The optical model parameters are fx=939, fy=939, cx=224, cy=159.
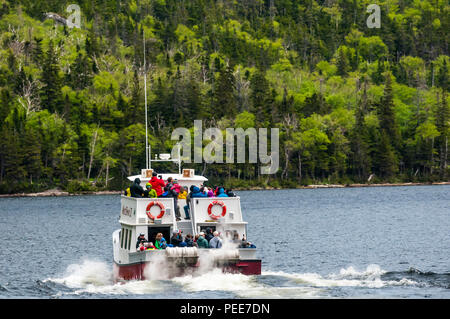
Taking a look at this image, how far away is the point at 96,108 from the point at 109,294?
137714mm

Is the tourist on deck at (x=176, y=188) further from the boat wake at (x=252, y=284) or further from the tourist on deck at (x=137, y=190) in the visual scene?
the boat wake at (x=252, y=284)

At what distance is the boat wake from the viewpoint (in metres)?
36.7

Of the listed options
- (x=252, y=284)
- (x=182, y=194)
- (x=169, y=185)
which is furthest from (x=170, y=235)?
(x=252, y=284)

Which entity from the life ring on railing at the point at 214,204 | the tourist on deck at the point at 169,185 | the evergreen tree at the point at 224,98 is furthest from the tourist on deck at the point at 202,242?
the evergreen tree at the point at 224,98

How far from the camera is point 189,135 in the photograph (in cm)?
16038

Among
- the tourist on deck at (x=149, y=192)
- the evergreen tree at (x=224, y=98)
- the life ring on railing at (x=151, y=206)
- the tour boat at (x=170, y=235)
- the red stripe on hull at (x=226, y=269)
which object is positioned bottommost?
the red stripe on hull at (x=226, y=269)

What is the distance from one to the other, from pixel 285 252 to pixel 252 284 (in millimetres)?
20559

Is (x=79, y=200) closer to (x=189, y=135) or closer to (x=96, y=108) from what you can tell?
(x=189, y=135)

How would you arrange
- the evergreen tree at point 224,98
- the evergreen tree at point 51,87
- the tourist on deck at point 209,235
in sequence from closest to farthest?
1. the tourist on deck at point 209,235
2. the evergreen tree at point 224,98
3. the evergreen tree at point 51,87

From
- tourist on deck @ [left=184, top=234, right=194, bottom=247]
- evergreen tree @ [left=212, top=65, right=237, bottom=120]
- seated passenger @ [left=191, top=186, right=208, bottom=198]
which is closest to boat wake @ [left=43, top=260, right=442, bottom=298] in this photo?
tourist on deck @ [left=184, top=234, right=194, bottom=247]

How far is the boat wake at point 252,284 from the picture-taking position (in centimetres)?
3666

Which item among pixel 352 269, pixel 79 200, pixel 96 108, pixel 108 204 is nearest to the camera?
pixel 352 269

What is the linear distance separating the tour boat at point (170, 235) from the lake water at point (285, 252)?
501 mm
